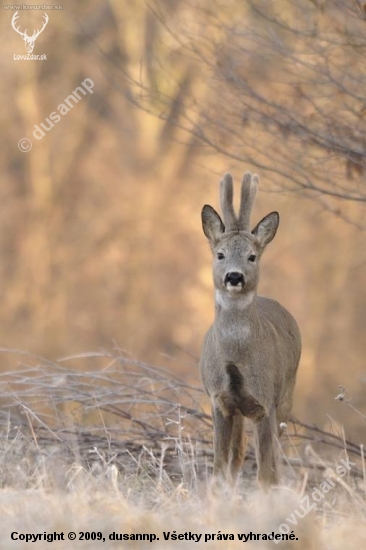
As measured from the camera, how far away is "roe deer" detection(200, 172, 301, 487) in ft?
26.2

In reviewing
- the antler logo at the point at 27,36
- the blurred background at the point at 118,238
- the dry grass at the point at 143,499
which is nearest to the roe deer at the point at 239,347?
the dry grass at the point at 143,499

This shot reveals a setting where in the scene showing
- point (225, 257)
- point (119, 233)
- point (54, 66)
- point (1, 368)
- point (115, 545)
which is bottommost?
point (115, 545)

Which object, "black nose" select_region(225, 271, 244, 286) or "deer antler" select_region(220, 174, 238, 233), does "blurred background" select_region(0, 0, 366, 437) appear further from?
"black nose" select_region(225, 271, 244, 286)

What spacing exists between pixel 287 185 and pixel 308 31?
5.04 ft

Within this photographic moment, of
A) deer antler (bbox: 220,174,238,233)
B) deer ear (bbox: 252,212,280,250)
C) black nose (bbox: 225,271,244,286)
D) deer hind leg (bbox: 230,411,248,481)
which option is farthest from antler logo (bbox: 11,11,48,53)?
black nose (bbox: 225,271,244,286)

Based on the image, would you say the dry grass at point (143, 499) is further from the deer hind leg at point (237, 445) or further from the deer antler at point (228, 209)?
the deer antler at point (228, 209)

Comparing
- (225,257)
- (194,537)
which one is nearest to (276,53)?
(225,257)

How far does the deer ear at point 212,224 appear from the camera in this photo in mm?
8258

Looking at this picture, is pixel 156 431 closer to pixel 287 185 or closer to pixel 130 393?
pixel 130 393

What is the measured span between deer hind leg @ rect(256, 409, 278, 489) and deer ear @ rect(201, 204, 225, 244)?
48.4 inches

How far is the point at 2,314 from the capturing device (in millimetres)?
27125

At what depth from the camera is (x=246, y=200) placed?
8.25 m

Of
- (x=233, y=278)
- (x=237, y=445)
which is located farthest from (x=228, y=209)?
(x=237, y=445)

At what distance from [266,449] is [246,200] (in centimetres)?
164
